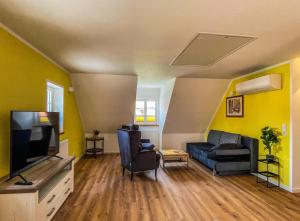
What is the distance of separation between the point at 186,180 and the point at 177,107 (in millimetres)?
2391

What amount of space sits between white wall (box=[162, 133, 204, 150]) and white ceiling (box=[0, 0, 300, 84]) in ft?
12.2

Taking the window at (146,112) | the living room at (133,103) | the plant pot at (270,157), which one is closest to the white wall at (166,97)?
the living room at (133,103)

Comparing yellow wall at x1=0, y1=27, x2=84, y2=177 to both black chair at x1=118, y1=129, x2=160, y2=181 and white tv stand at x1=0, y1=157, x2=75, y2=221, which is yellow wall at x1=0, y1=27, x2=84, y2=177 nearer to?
white tv stand at x1=0, y1=157, x2=75, y2=221

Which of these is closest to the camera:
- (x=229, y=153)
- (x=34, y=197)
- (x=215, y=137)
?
(x=34, y=197)

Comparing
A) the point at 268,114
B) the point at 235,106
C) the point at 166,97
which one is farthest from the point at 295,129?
the point at 166,97

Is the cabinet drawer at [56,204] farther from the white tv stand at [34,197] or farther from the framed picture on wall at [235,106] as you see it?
the framed picture on wall at [235,106]

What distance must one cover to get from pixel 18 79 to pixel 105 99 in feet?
9.78

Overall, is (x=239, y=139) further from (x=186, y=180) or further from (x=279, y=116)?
(x=186, y=180)

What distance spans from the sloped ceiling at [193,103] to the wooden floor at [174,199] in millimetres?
2085

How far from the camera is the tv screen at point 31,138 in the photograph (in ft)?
6.79

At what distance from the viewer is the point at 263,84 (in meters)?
3.78

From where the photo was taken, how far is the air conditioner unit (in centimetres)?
363

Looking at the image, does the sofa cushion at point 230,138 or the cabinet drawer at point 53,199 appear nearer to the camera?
the cabinet drawer at point 53,199

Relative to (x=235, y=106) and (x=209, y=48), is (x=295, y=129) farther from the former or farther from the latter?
(x=209, y=48)
